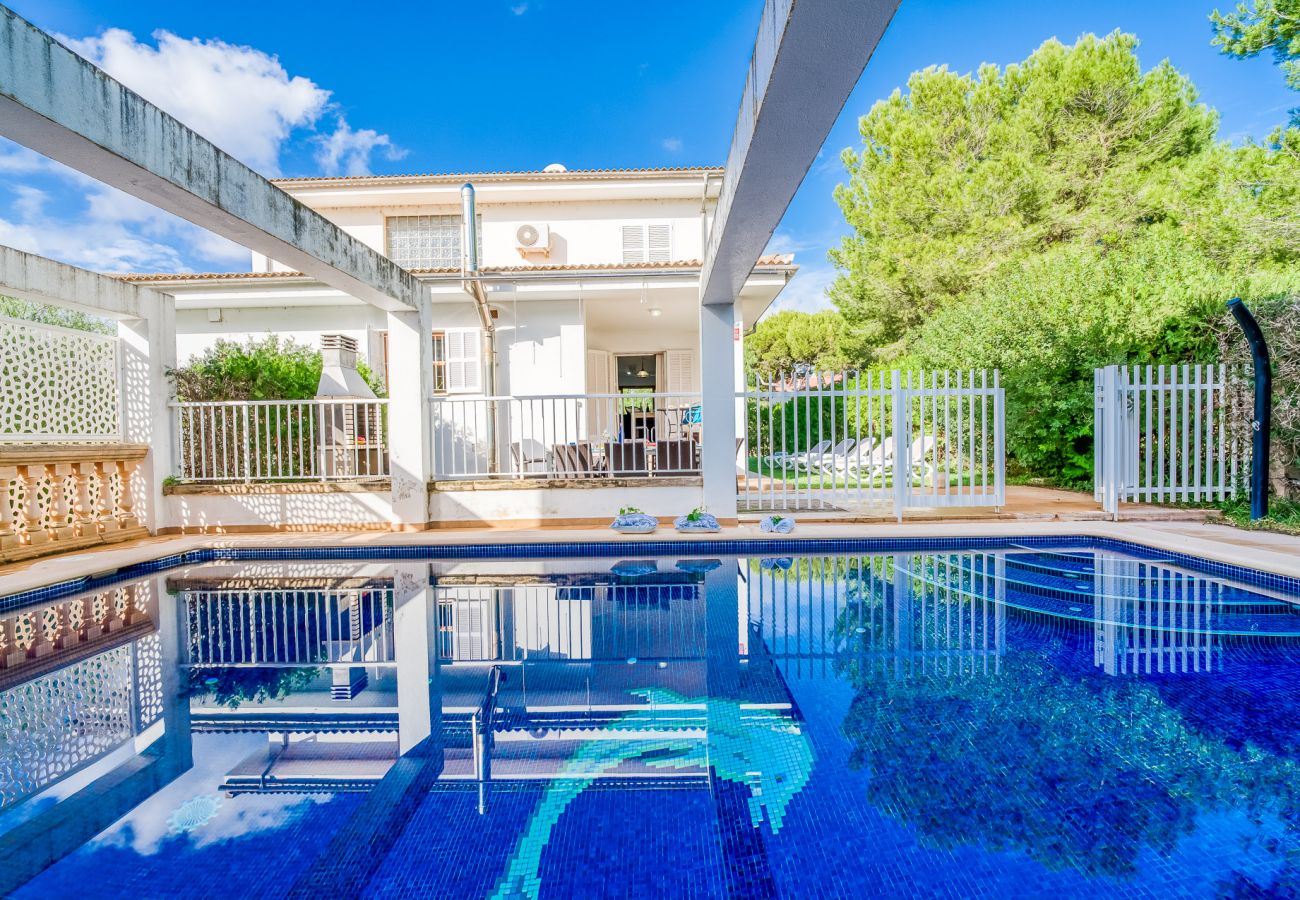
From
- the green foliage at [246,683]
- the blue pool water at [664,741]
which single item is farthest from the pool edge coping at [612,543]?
the green foliage at [246,683]

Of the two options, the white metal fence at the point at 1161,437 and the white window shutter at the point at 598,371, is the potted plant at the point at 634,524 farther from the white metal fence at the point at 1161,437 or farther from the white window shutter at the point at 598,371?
the white window shutter at the point at 598,371

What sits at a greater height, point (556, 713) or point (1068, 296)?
point (1068, 296)

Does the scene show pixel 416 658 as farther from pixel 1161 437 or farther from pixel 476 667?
pixel 1161 437

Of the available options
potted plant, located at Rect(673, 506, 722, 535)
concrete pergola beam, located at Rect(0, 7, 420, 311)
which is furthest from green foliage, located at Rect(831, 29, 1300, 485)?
concrete pergola beam, located at Rect(0, 7, 420, 311)

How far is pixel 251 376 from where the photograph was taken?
9.77 meters

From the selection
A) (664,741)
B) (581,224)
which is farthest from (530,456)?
(664,741)

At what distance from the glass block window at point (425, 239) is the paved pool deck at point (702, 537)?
909cm

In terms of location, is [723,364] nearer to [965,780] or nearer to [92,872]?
[965,780]

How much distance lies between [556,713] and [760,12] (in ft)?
12.9

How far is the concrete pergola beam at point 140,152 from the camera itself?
11.8 ft

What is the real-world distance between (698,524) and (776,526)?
0.88 meters

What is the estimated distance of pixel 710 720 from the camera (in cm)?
340

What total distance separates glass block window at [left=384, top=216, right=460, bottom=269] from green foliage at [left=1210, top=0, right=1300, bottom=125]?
1630cm

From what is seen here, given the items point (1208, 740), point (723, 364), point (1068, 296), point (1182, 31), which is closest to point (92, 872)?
point (1208, 740)
